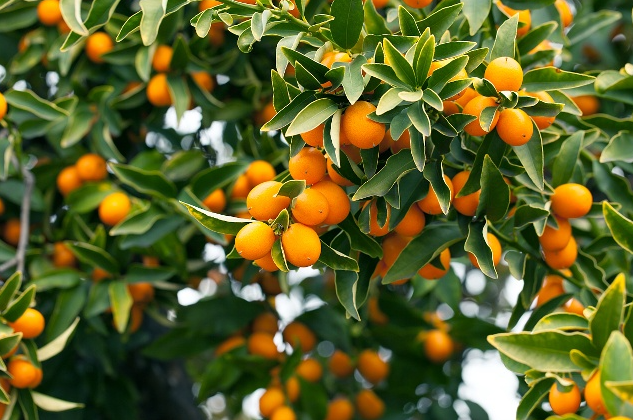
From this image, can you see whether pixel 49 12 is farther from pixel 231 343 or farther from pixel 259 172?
pixel 231 343

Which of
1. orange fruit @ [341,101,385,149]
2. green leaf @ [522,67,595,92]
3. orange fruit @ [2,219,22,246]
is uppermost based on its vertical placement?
orange fruit @ [341,101,385,149]

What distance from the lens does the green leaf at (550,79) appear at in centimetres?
130

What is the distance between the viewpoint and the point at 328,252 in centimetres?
123

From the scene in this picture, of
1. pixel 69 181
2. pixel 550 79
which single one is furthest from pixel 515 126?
pixel 69 181

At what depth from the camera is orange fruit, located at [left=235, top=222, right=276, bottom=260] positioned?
1.12 m

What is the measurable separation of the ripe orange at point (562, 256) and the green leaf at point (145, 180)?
80 centimetres

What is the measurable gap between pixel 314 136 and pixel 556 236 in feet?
1.66

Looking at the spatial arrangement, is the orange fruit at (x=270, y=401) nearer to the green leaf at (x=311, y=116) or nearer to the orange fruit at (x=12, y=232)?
the orange fruit at (x=12, y=232)

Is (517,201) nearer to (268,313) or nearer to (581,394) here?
(581,394)

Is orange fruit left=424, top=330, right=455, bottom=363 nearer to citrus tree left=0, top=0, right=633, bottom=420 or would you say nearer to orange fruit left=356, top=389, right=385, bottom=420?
citrus tree left=0, top=0, right=633, bottom=420

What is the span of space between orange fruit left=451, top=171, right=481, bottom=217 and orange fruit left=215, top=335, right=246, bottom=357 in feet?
2.99

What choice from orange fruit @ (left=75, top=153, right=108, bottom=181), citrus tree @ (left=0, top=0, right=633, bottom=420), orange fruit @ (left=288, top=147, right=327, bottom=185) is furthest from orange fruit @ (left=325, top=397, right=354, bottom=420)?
orange fruit @ (left=288, top=147, right=327, bottom=185)

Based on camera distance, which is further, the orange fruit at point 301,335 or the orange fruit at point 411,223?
the orange fruit at point 301,335

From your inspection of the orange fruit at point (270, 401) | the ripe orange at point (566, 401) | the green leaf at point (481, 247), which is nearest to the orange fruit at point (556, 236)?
the green leaf at point (481, 247)
